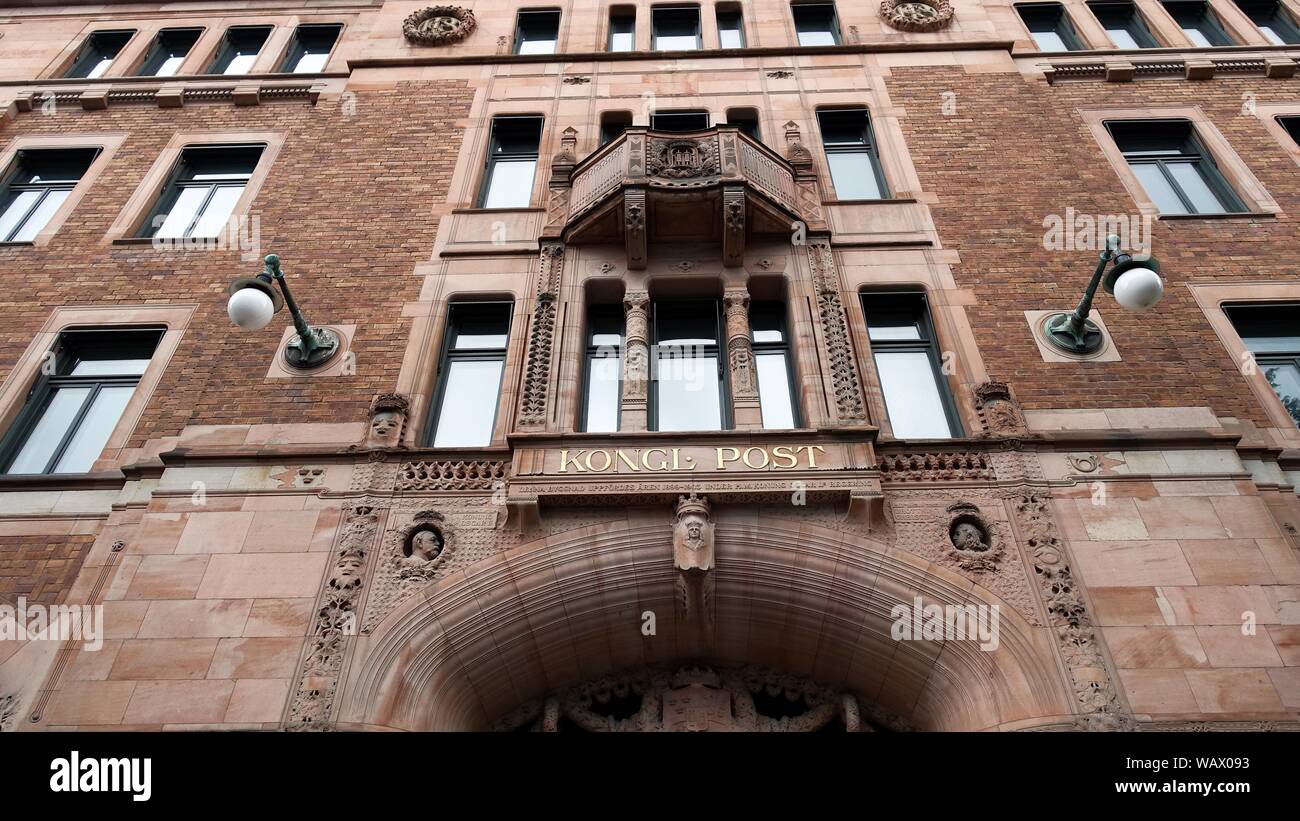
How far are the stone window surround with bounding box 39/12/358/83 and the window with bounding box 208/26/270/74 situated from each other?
12 cm

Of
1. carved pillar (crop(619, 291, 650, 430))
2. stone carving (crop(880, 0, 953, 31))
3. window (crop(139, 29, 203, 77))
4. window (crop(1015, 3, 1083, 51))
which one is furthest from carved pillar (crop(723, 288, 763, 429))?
window (crop(139, 29, 203, 77))

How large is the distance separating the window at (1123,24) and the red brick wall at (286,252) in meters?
13.8

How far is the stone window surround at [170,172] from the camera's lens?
46.5 ft

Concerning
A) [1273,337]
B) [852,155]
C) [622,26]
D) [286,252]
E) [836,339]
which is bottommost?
[836,339]

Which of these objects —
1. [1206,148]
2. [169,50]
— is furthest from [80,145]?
[1206,148]

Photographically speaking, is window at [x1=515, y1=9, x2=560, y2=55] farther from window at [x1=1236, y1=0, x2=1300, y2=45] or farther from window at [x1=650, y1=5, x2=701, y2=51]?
window at [x1=1236, y1=0, x2=1300, y2=45]

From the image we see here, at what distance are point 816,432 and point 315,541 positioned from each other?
18.7 feet

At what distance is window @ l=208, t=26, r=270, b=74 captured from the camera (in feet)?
60.8

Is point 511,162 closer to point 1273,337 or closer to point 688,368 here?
point 688,368

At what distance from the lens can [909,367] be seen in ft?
38.2

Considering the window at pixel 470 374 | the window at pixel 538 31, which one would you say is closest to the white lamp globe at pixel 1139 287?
the window at pixel 470 374

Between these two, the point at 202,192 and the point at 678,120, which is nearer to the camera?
the point at 202,192

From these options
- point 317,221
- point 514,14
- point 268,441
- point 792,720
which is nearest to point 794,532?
point 792,720

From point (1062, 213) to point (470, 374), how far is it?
30.2 feet
